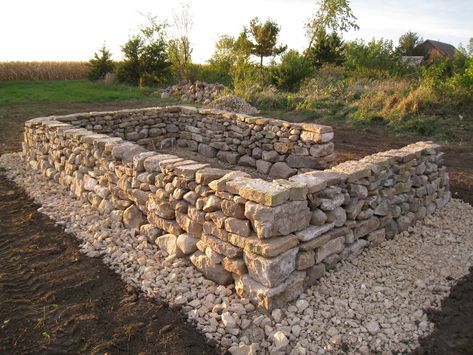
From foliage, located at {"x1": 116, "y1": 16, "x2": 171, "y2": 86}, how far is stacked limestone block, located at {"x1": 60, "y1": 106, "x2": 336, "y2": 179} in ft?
51.4

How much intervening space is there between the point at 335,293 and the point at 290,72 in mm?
16292

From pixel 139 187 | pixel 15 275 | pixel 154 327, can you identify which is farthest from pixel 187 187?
pixel 15 275

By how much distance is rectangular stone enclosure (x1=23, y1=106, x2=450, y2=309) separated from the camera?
3754mm

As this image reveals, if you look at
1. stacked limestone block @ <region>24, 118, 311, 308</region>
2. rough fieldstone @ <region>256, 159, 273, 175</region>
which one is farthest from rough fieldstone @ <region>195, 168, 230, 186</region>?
rough fieldstone @ <region>256, 159, 273, 175</region>

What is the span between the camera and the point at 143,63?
24766 mm

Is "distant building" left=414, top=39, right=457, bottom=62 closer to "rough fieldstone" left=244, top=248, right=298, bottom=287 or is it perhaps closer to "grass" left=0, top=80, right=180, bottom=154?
"grass" left=0, top=80, right=180, bottom=154

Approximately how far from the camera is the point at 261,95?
53.5ft

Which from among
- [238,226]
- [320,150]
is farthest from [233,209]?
[320,150]

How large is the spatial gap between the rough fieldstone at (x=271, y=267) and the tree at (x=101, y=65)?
88.2ft

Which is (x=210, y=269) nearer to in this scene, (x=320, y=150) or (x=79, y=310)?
(x=79, y=310)

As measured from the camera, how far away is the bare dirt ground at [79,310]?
342cm

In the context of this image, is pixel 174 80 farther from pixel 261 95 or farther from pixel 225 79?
pixel 261 95

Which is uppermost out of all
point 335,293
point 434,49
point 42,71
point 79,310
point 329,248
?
point 434,49

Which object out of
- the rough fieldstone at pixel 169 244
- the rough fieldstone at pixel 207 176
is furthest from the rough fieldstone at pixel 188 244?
the rough fieldstone at pixel 207 176
